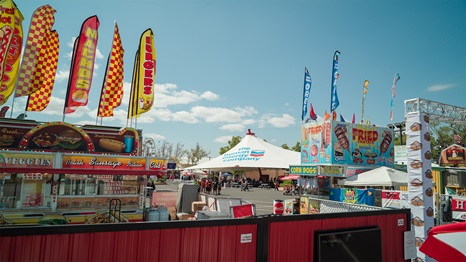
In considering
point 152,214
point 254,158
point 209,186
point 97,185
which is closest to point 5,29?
point 97,185

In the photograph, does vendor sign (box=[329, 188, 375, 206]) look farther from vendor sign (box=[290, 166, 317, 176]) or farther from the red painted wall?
the red painted wall

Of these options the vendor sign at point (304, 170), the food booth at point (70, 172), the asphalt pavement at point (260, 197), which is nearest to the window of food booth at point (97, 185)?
the food booth at point (70, 172)

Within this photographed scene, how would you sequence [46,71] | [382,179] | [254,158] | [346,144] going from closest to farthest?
[46,71]
[382,179]
[346,144]
[254,158]

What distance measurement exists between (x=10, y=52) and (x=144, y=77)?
463 cm

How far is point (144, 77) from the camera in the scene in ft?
41.6

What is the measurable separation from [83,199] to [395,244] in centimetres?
947

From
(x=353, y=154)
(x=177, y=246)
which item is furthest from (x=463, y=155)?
(x=177, y=246)

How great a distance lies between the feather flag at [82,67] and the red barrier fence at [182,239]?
9867 mm

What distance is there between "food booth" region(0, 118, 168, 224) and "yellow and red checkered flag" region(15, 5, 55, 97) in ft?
6.71

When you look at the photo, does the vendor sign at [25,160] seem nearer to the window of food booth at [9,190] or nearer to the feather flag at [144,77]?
the window of food booth at [9,190]

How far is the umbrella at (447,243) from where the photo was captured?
10.5 ft

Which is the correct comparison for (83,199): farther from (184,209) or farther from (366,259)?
(366,259)

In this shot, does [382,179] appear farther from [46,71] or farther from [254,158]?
[254,158]

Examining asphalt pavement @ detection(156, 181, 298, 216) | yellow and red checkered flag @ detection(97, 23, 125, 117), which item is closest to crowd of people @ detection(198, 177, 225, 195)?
asphalt pavement @ detection(156, 181, 298, 216)
